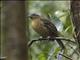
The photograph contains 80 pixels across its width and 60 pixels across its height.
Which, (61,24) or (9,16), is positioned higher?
(9,16)

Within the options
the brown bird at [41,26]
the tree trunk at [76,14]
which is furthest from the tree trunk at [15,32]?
the brown bird at [41,26]

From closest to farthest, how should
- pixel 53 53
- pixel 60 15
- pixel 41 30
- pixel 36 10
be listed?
pixel 53 53 < pixel 60 15 < pixel 41 30 < pixel 36 10

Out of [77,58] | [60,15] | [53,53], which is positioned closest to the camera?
[77,58]

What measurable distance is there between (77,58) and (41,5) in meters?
3.77

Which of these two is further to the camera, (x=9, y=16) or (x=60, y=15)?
(x=60, y=15)

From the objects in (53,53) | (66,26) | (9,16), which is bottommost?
(53,53)

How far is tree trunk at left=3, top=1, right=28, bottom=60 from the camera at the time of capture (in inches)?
61.9

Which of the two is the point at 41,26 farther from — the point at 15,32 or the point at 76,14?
the point at 15,32

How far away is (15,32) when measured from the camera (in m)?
1.56

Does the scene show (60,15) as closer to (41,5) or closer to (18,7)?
A: (18,7)

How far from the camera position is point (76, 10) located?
3.29 m

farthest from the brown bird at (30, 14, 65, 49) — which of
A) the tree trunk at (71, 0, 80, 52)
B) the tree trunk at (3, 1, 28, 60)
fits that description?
the tree trunk at (3, 1, 28, 60)

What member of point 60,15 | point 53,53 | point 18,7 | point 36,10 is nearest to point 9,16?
point 18,7

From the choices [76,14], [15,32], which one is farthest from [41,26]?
[15,32]
